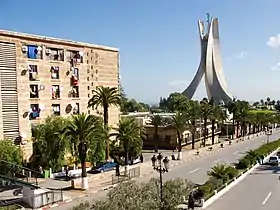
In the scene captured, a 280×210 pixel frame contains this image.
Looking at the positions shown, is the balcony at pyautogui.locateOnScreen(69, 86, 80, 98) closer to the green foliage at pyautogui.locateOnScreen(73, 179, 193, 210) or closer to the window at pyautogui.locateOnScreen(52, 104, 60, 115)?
the window at pyautogui.locateOnScreen(52, 104, 60, 115)

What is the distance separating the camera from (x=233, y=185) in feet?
101

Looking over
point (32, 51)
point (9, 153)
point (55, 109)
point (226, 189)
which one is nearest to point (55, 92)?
point (55, 109)

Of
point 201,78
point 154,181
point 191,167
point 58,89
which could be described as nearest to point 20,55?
point 58,89

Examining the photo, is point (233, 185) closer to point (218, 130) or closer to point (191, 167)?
point (191, 167)

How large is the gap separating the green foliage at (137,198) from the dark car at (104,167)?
17902mm

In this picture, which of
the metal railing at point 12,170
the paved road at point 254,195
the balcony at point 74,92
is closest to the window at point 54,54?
the balcony at point 74,92

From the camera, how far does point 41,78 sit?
39531 mm

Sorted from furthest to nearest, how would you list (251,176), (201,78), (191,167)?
(201,78) < (191,167) < (251,176)

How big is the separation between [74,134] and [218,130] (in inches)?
A: 2052

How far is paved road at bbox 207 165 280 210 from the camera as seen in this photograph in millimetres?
24203

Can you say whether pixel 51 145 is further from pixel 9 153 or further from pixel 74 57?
pixel 74 57

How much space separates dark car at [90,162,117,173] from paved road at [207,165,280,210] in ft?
41.4

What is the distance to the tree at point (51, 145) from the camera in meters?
35.8

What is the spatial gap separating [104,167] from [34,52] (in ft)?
42.8
